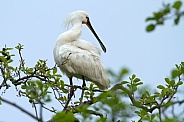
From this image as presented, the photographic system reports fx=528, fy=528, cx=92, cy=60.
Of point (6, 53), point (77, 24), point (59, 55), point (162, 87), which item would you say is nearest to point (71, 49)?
point (59, 55)

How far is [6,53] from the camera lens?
21.4 feet

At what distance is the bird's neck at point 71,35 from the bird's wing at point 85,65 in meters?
0.18

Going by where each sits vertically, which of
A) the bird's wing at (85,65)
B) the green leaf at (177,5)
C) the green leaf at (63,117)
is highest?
the bird's wing at (85,65)

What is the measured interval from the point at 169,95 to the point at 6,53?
2119 mm

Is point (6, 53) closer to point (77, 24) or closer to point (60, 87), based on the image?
point (60, 87)

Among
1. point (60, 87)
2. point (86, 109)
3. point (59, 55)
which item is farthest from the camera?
point (59, 55)

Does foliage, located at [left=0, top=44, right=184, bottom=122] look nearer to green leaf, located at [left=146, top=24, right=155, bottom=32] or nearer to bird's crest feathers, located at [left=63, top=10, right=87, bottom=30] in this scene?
green leaf, located at [left=146, top=24, right=155, bottom=32]

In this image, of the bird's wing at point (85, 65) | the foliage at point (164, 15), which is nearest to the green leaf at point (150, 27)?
the foliage at point (164, 15)

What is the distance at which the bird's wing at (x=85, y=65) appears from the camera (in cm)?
1102

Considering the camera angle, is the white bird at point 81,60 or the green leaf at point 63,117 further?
the white bird at point 81,60

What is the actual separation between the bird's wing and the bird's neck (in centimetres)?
18

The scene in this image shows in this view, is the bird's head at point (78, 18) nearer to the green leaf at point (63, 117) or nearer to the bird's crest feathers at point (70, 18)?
the bird's crest feathers at point (70, 18)

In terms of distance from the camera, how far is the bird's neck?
37.2 ft

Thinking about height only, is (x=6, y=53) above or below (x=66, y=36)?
below
